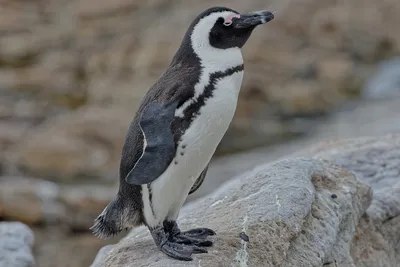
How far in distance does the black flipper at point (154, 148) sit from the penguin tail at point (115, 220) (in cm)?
44

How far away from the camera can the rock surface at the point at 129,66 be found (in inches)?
483

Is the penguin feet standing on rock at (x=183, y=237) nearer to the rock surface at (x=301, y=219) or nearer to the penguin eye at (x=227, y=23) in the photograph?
the rock surface at (x=301, y=219)

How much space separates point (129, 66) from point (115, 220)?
1168 cm

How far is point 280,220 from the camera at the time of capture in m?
3.38

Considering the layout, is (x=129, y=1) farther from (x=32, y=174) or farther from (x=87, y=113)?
(x=32, y=174)

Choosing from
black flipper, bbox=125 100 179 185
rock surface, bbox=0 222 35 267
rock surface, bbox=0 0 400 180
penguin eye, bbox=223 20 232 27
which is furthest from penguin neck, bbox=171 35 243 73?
rock surface, bbox=0 0 400 180

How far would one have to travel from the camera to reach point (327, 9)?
14852 millimetres

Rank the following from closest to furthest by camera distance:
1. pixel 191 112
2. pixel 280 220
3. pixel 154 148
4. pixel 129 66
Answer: pixel 154 148
pixel 191 112
pixel 280 220
pixel 129 66

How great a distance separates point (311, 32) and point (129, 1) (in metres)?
4.36

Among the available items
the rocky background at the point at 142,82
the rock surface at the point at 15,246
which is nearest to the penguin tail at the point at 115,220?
the rock surface at the point at 15,246

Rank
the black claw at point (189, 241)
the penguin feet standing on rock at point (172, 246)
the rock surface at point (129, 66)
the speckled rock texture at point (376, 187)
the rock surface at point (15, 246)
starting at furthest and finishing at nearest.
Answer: the rock surface at point (129, 66)
the rock surface at point (15, 246)
the speckled rock texture at point (376, 187)
the black claw at point (189, 241)
the penguin feet standing on rock at point (172, 246)

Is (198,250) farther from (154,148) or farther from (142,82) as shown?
(142,82)

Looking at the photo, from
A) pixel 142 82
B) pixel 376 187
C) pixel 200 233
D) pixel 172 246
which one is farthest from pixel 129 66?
pixel 172 246

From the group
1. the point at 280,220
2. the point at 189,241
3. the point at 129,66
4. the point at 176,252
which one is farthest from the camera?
the point at 129,66
